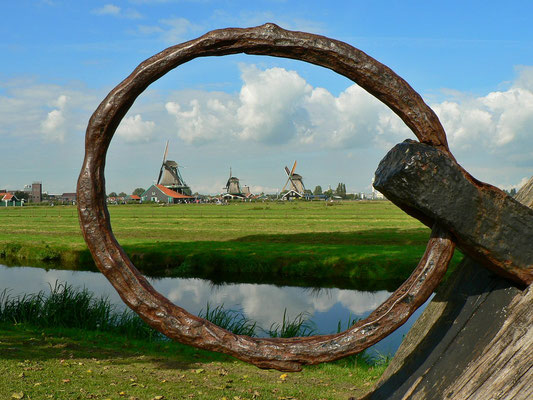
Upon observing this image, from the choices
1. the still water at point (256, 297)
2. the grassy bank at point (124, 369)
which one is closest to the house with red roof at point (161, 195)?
the still water at point (256, 297)

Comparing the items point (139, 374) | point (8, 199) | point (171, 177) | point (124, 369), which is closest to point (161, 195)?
point (171, 177)

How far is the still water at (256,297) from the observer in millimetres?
18578

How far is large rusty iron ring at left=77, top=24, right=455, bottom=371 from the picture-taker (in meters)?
2.37

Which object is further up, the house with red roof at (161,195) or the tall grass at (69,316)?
the house with red roof at (161,195)

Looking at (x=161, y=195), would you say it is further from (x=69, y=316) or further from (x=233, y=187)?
(x=69, y=316)

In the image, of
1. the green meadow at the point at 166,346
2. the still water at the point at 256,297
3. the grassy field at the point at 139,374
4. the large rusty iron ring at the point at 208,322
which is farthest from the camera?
the still water at the point at 256,297

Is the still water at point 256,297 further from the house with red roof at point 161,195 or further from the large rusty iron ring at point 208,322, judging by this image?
the house with red roof at point 161,195

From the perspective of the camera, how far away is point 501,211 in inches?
90.5

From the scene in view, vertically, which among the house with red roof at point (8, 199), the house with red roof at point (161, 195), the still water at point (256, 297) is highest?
the house with red roof at point (161, 195)

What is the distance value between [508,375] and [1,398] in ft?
23.8

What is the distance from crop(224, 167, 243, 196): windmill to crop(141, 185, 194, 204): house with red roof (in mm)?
19755

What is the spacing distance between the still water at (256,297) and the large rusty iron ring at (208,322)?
14.1 m

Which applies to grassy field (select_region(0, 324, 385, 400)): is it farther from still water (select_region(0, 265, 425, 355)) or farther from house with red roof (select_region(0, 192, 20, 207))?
house with red roof (select_region(0, 192, 20, 207))

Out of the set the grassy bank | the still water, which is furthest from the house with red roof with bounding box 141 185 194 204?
the grassy bank
